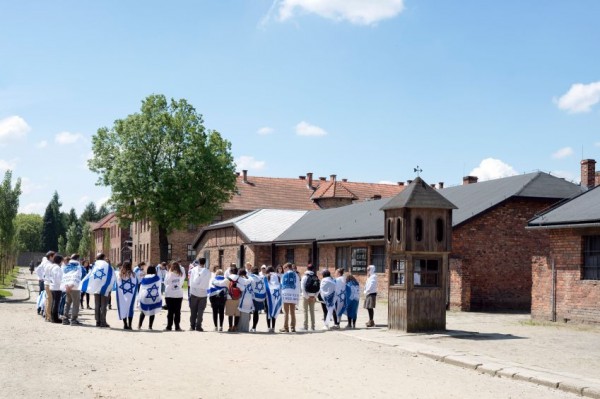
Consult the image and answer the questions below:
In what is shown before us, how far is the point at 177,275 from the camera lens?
18297 mm

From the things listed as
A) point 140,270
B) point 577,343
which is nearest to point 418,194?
point 577,343

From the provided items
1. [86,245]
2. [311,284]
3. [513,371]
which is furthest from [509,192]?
[86,245]

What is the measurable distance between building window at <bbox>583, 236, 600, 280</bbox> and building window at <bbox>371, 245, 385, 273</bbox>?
36.9 feet

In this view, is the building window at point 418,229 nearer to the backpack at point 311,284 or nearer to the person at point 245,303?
the backpack at point 311,284

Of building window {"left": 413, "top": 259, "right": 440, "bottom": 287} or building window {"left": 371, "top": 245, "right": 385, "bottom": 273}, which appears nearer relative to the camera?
building window {"left": 413, "top": 259, "right": 440, "bottom": 287}

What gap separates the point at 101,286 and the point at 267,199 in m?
55.5

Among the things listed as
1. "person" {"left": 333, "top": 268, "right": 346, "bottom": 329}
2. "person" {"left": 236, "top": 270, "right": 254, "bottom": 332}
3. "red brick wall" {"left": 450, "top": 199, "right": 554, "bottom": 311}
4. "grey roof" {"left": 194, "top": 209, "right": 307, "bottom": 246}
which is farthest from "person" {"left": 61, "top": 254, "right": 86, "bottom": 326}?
"grey roof" {"left": 194, "top": 209, "right": 307, "bottom": 246}

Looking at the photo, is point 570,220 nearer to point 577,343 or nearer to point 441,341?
point 577,343

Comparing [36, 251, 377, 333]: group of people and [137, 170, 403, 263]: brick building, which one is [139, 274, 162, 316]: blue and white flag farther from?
[137, 170, 403, 263]: brick building

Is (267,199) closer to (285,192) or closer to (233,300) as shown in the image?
(285,192)

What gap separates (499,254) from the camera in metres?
27.4

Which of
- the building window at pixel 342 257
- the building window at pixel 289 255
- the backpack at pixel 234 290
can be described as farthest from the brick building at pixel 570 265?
the building window at pixel 289 255

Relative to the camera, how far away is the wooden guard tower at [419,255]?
17.7 m

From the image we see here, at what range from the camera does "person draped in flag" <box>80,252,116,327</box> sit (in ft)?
59.9
